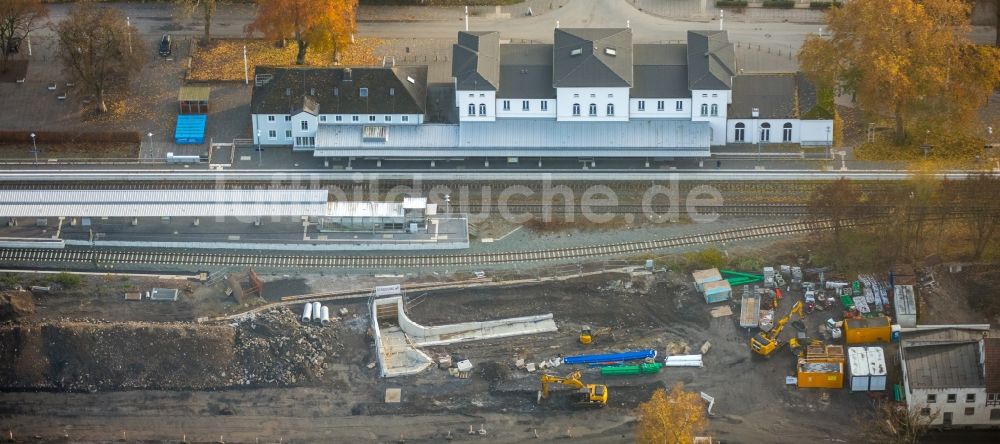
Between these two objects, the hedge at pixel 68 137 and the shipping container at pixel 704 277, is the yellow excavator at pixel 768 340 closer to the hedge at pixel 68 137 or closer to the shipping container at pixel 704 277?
the shipping container at pixel 704 277

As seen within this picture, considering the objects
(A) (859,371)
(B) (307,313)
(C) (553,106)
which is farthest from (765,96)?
(B) (307,313)

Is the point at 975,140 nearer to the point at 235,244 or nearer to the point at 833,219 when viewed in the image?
the point at 833,219

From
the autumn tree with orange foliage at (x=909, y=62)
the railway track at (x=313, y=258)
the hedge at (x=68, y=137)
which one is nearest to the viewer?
the railway track at (x=313, y=258)

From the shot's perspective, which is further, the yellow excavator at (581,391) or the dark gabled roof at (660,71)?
the dark gabled roof at (660,71)

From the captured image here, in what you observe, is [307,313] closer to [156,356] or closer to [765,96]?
[156,356]

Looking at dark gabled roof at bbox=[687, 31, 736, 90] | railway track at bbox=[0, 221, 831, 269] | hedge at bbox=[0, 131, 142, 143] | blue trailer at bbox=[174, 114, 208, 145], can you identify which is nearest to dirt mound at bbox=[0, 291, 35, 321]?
railway track at bbox=[0, 221, 831, 269]

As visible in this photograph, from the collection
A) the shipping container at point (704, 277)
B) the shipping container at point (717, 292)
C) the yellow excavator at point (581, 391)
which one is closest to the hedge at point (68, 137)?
the yellow excavator at point (581, 391)

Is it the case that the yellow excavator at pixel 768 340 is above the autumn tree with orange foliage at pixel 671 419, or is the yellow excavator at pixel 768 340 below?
above
